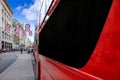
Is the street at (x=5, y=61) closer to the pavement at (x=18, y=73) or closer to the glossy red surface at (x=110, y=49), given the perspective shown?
the pavement at (x=18, y=73)

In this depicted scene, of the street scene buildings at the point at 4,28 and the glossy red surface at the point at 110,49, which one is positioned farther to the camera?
the street scene buildings at the point at 4,28

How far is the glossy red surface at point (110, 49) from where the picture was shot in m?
1.28

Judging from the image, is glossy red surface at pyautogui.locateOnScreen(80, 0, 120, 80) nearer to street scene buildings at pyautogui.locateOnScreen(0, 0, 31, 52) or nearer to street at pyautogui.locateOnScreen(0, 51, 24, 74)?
street at pyautogui.locateOnScreen(0, 51, 24, 74)

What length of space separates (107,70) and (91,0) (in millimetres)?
572

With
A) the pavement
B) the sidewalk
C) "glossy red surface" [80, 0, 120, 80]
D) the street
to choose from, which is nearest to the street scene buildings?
the street

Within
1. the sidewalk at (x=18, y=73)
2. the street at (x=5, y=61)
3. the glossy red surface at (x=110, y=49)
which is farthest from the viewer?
the street at (x=5, y=61)

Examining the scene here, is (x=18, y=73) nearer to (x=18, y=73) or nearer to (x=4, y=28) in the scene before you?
(x=18, y=73)

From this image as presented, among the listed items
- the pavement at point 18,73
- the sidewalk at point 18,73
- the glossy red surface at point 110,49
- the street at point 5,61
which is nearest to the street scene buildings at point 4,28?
the street at point 5,61

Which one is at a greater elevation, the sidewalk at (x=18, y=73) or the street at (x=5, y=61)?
the street at (x=5, y=61)

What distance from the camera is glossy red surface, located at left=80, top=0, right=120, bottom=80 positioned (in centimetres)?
128

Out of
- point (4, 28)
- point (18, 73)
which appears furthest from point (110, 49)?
point (4, 28)

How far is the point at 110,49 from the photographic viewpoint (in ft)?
4.44

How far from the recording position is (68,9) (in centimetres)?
247

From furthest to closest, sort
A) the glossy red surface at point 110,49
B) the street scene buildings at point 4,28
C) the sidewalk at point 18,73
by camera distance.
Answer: the street scene buildings at point 4,28 → the sidewalk at point 18,73 → the glossy red surface at point 110,49
